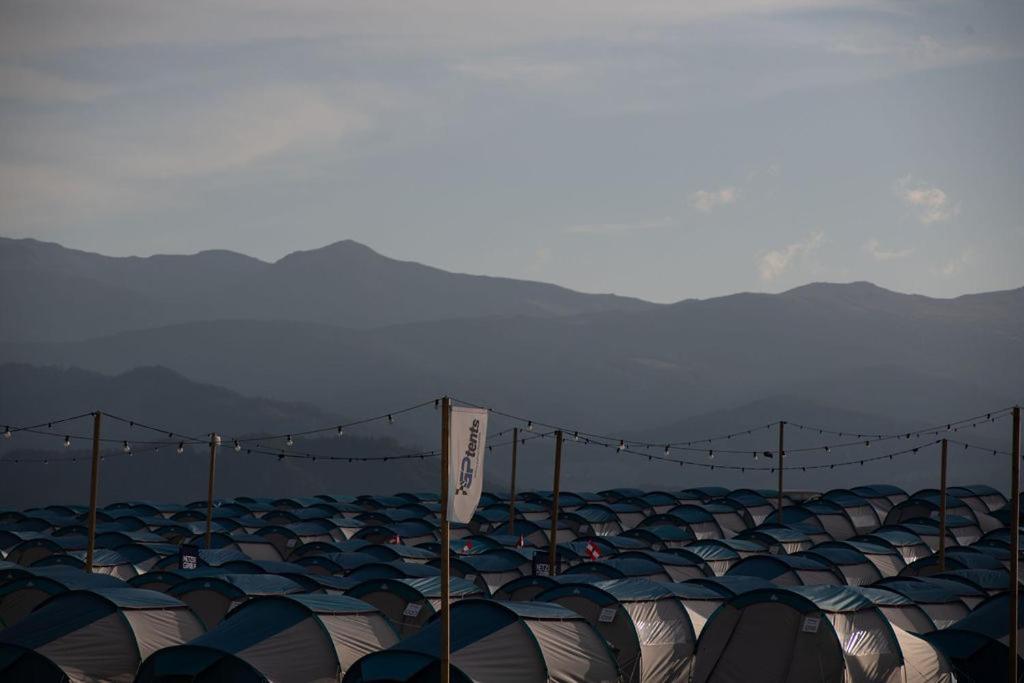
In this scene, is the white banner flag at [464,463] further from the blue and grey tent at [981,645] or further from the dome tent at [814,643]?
the blue and grey tent at [981,645]

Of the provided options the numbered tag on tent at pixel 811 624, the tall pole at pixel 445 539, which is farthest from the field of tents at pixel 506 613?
the tall pole at pixel 445 539

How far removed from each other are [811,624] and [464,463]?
9.53 meters

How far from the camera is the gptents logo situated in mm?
15984

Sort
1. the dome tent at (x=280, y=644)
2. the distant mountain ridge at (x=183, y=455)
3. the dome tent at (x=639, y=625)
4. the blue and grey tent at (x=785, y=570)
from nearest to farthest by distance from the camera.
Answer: the dome tent at (x=280, y=644) → the dome tent at (x=639, y=625) → the blue and grey tent at (x=785, y=570) → the distant mountain ridge at (x=183, y=455)

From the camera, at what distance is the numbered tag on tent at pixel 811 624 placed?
2277cm

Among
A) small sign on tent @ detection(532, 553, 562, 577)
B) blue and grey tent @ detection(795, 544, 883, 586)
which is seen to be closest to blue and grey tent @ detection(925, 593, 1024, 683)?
small sign on tent @ detection(532, 553, 562, 577)

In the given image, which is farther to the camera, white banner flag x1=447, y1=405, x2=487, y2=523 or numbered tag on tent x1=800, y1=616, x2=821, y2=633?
numbered tag on tent x1=800, y1=616, x2=821, y2=633

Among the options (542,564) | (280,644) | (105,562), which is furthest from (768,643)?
(105,562)

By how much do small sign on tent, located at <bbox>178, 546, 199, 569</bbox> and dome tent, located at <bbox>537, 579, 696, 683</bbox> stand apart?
1095cm

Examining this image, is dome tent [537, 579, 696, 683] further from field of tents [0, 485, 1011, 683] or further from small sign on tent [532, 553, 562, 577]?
small sign on tent [532, 553, 562, 577]

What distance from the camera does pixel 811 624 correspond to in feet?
74.9

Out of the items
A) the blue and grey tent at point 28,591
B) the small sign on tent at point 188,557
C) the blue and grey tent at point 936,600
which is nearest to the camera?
the blue and grey tent at point 28,591

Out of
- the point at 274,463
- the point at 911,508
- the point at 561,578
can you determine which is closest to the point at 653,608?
the point at 561,578

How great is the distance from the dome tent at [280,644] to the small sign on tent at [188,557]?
429 inches
